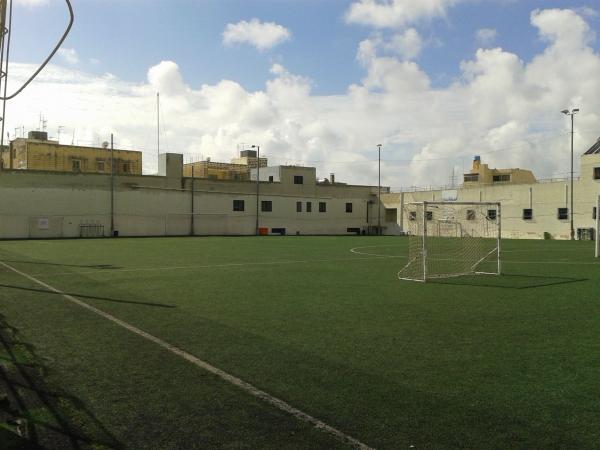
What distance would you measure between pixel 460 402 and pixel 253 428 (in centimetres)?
216

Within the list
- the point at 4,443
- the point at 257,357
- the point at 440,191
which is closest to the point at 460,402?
the point at 257,357

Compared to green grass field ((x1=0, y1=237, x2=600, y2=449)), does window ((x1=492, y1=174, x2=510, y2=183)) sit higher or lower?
higher

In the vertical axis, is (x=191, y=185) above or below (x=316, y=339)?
above

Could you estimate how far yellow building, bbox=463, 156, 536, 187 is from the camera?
94.2 meters

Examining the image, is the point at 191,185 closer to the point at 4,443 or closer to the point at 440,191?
the point at 440,191

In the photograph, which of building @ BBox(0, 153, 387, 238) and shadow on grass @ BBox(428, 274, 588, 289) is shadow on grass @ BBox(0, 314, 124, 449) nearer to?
shadow on grass @ BBox(428, 274, 588, 289)

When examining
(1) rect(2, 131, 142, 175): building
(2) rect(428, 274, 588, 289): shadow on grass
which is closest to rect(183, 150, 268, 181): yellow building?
(1) rect(2, 131, 142, 175): building

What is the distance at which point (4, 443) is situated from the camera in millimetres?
4082

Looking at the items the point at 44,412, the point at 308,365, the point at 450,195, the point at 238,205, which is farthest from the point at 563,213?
the point at 44,412

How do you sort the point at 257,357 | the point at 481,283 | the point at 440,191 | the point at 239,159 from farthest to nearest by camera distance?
1. the point at 239,159
2. the point at 440,191
3. the point at 481,283
4. the point at 257,357

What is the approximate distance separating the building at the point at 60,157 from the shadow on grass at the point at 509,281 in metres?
53.3

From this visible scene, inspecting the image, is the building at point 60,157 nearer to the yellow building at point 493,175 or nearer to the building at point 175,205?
the building at point 175,205

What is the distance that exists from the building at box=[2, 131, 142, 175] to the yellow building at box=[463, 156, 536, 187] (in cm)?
5705

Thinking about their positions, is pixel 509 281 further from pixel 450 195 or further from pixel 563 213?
pixel 450 195
